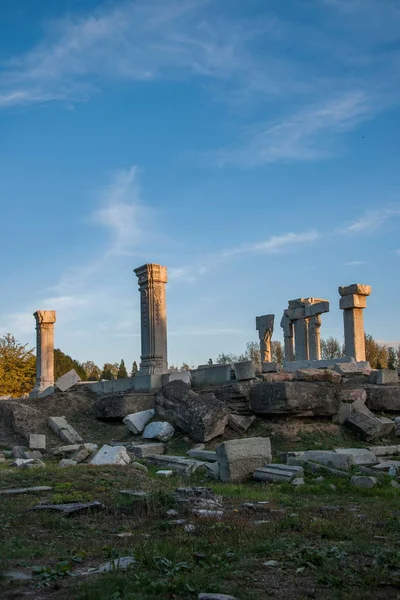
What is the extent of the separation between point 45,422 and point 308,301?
62.5ft

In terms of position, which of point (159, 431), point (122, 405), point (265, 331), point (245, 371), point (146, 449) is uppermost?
point (265, 331)

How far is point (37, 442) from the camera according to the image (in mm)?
14062

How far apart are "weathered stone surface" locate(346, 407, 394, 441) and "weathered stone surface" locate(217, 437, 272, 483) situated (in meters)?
3.47

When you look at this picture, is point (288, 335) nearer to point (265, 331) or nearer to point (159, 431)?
point (265, 331)

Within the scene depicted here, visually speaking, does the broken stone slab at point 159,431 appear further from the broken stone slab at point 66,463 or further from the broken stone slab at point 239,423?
the broken stone slab at point 66,463

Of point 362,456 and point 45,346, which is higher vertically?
point 45,346

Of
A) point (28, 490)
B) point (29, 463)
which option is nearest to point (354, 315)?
point (29, 463)

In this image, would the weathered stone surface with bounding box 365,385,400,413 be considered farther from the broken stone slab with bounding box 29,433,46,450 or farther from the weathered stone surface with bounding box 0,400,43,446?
the weathered stone surface with bounding box 0,400,43,446

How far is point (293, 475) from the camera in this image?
10164 millimetres

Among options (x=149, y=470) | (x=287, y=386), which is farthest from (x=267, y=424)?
(x=149, y=470)

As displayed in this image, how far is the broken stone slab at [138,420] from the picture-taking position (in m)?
15.1

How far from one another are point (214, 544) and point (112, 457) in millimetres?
6579

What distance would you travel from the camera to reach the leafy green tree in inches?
1761

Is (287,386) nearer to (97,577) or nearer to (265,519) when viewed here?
(265,519)
